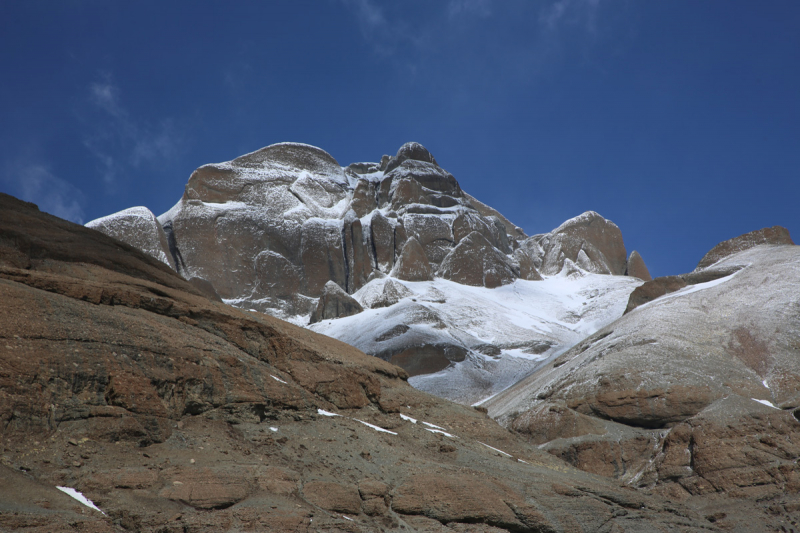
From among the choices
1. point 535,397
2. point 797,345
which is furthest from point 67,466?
point 797,345

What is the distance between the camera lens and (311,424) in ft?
70.5

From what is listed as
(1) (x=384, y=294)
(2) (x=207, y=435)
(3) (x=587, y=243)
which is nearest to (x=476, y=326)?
(1) (x=384, y=294)

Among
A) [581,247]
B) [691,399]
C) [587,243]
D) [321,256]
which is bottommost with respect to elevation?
[691,399]

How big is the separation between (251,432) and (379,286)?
347ft

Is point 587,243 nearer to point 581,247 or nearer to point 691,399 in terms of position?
point 581,247

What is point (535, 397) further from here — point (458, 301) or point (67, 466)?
point (458, 301)

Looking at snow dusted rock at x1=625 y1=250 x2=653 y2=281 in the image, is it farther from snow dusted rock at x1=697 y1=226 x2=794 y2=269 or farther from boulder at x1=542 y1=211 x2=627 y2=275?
snow dusted rock at x1=697 y1=226 x2=794 y2=269

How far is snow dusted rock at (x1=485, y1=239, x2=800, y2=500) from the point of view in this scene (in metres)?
38.7

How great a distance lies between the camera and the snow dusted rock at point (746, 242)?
87.1 m

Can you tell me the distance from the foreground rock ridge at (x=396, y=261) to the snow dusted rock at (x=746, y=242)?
24.3 metres

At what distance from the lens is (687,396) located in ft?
153

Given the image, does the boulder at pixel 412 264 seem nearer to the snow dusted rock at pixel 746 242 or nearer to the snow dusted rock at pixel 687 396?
the snow dusted rock at pixel 746 242

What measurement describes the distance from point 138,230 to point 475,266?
68.6 meters

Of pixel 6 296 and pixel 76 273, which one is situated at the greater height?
pixel 76 273
